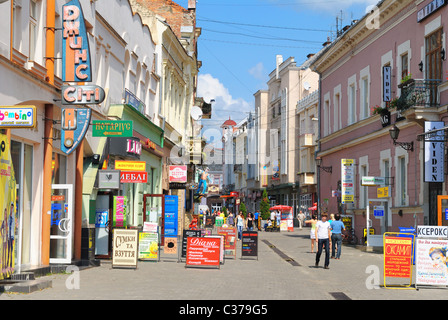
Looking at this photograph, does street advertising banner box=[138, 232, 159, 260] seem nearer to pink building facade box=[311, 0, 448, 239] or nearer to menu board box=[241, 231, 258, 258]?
menu board box=[241, 231, 258, 258]

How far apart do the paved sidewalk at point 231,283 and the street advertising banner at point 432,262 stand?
10.3 inches

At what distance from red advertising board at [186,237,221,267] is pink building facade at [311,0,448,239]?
8751 millimetres

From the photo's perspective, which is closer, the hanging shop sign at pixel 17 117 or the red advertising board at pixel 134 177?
the hanging shop sign at pixel 17 117

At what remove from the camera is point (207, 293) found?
1297cm

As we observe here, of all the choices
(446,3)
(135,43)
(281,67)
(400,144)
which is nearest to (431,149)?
(400,144)

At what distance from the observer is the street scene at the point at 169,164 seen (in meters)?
14.2

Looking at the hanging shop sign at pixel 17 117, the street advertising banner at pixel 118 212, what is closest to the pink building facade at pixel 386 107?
the street advertising banner at pixel 118 212

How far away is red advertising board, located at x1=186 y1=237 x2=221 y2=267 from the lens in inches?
750

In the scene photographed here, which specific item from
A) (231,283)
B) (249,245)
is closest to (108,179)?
(249,245)

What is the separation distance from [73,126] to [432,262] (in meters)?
8.69

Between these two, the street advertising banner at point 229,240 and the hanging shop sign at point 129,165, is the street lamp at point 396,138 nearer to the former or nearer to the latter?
the street advertising banner at point 229,240

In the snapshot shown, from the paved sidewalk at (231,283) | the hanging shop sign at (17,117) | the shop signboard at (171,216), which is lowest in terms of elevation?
the paved sidewalk at (231,283)

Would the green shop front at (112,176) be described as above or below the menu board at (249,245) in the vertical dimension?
above

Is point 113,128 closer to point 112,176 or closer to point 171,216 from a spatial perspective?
point 112,176
